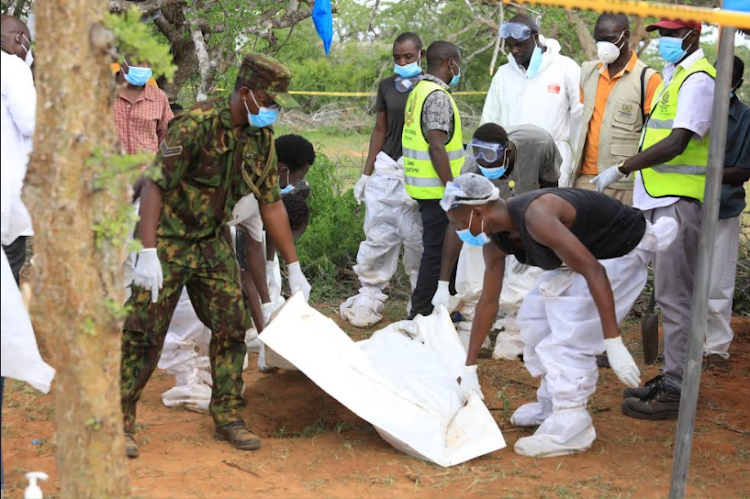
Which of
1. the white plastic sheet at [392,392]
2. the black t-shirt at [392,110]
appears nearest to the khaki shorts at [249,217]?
the white plastic sheet at [392,392]

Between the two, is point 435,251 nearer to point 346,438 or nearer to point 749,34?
point 346,438

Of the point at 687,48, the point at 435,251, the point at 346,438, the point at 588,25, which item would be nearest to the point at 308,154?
the point at 435,251

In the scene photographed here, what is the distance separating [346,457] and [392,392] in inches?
14.6

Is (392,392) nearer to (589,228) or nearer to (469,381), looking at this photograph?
(469,381)

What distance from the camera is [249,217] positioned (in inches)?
181

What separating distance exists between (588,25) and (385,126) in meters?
12.1

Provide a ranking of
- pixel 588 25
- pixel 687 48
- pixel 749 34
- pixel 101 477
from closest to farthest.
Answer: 1. pixel 101 477
2. pixel 687 48
3. pixel 749 34
4. pixel 588 25

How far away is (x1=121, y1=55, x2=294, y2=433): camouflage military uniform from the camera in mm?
3898

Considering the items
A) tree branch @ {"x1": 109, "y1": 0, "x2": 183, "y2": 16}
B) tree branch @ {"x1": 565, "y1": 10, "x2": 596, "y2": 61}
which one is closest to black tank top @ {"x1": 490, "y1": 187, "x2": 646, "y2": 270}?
tree branch @ {"x1": 109, "y1": 0, "x2": 183, "y2": 16}

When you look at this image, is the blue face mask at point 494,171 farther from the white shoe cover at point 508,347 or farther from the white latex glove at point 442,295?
the white shoe cover at point 508,347

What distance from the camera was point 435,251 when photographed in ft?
19.3

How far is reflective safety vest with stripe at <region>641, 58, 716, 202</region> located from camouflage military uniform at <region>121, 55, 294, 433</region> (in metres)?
1.99

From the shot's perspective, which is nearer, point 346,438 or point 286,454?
point 286,454

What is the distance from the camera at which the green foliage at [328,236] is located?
730 centimetres
